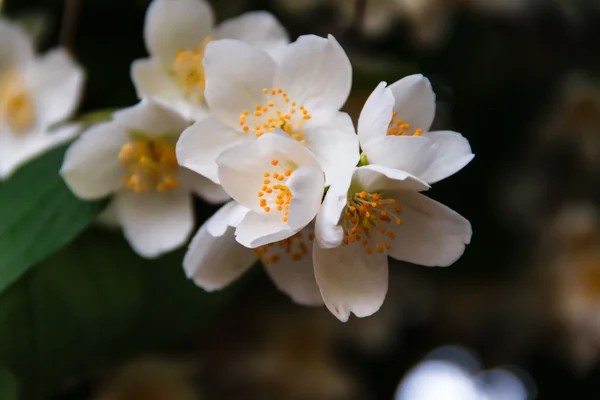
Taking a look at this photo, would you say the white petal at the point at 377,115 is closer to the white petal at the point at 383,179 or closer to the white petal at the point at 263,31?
the white petal at the point at 383,179

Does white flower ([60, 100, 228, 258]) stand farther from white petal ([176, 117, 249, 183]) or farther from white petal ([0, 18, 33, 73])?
white petal ([0, 18, 33, 73])

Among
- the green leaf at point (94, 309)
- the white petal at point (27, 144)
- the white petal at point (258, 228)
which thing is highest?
the white petal at point (258, 228)

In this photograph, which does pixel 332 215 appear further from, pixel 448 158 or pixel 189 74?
pixel 189 74

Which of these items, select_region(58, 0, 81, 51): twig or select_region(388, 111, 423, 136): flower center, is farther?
select_region(58, 0, 81, 51): twig

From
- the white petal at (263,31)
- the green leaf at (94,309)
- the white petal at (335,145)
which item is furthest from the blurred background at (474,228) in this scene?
the white petal at (335,145)

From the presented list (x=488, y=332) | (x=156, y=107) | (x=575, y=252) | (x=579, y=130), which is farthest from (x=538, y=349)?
(x=156, y=107)

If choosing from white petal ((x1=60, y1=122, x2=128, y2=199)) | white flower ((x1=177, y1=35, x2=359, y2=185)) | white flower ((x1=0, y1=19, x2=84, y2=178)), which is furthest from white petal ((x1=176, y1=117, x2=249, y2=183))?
white flower ((x1=0, y1=19, x2=84, y2=178))

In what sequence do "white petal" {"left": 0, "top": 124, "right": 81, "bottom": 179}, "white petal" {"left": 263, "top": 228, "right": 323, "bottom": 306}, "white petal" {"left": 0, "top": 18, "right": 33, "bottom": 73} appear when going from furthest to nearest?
"white petal" {"left": 0, "top": 18, "right": 33, "bottom": 73} → "white petal" {"left": 0, "top": 124, "right": 81, "bottom": 179} → "white petal" {"left": 263, "top": 228, "right": 323, "bottom": 306}
